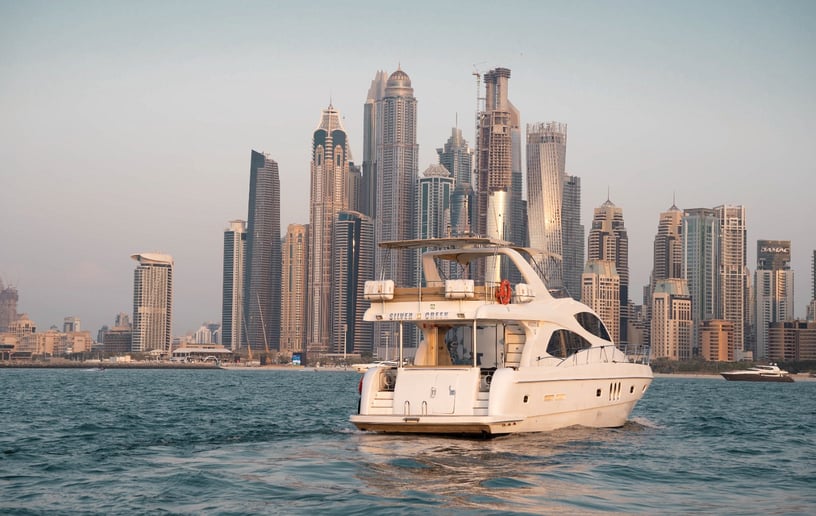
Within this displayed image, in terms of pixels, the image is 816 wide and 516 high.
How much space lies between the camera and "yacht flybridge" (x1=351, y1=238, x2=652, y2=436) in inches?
859

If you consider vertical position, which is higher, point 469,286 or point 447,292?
point 469,286

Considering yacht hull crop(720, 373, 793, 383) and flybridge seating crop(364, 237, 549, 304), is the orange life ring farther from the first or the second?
yacht hull crop(720, 373, 793, 383)

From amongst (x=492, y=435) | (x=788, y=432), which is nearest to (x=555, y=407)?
(x=492, y=435)

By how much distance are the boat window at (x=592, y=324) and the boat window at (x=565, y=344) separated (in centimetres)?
55

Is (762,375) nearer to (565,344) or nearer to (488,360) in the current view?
(565,344)

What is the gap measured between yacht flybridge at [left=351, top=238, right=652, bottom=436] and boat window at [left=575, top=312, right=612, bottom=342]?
1.2 inches

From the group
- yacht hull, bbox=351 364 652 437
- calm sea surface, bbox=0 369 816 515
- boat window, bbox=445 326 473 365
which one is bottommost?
calm sea surface, bbox=0 369 816 515

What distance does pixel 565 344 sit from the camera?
2517 centimetres

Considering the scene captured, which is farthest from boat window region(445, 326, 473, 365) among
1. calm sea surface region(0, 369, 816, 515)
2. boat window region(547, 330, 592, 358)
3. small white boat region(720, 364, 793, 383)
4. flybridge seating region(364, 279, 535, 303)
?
Answer: small white boat region(720, 364, 793, 383)

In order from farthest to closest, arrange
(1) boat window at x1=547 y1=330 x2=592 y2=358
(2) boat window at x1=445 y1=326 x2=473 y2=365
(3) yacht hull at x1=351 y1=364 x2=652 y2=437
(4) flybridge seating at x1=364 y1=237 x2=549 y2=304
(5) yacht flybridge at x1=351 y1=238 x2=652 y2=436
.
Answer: (2) boat window at x1=445 y1=326 x2=473 y2=365, (1) boat window at x1=547 y1=330 x2=592 y2=358, (4) flybridge seating at x1=364 y1=237 x2=549 y2=304, (5) yacht flybridge at x1=351 y1=238 x2=652 y2=436, (3) yacht hull at x1=351 y1=364 x2=652 y2=437

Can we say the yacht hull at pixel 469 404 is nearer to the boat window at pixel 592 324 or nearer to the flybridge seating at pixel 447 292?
the flybridge seating at pixel 447 292

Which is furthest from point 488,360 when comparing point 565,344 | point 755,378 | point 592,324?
point 755,378

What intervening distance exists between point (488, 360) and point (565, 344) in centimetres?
189

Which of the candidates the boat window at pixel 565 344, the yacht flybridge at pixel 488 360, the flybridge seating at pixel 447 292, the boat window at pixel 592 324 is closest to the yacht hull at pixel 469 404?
the yacht flybridge at pixel 488 360
